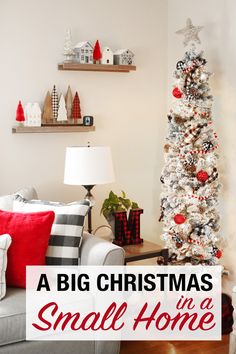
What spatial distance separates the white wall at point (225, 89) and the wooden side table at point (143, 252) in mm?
635

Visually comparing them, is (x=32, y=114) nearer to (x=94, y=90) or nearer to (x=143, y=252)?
(x=94, y=90)

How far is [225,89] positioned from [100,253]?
1.74m

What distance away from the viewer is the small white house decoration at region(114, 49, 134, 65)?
4191mm

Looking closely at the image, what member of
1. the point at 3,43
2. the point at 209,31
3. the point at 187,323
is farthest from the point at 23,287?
the point at 209,31

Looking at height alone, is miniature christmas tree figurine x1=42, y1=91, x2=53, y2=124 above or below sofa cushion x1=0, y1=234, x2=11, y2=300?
above

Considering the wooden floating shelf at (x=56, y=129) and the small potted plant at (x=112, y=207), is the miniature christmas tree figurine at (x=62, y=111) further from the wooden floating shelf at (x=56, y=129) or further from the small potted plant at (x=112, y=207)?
the small potted plant at (x=112, y=207)

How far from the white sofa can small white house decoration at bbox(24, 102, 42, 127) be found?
3.49ft

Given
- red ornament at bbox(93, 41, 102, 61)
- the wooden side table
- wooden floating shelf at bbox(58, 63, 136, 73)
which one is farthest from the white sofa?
red ornament at bbox(93, 41, 102, 61)

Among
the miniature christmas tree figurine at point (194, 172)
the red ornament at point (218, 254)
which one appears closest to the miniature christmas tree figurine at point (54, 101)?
the miniature christmas tree figurine at point (194, 172)

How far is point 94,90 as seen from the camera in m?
4.21

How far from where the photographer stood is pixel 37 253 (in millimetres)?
2988

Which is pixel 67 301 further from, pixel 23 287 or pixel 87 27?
pixel 87 27

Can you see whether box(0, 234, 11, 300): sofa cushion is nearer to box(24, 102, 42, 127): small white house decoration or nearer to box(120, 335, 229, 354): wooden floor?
box(120, 335, 229, 354): wooden floor

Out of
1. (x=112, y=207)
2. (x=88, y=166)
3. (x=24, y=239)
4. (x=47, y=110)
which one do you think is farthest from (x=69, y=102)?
(x=24, y=239)
